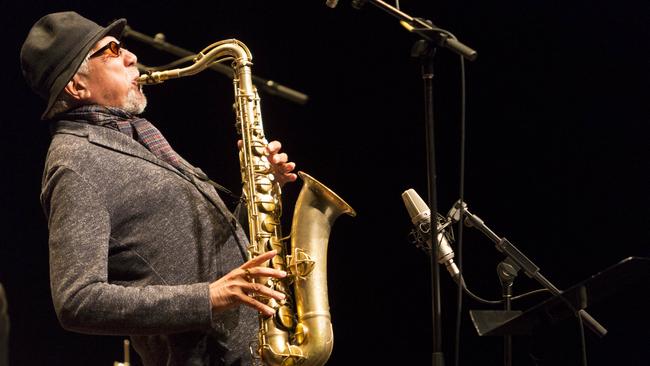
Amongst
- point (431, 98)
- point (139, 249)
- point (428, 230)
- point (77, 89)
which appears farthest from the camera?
point (428, 230)

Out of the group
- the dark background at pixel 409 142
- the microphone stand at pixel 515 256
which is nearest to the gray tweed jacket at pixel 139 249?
the microphone stand at pixel 515 256

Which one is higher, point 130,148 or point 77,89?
point 77,89

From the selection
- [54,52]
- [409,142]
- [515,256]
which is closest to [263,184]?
[54,52]

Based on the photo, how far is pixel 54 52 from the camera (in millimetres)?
2574

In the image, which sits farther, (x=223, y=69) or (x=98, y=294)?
(x=223, y=69)

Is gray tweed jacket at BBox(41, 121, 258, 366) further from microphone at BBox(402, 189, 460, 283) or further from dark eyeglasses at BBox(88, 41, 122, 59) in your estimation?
microphone at BBox(402, 189, 460, 283)

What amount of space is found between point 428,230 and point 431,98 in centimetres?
79

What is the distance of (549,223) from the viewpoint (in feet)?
14.3

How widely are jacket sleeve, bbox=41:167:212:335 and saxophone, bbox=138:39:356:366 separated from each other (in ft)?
1.02

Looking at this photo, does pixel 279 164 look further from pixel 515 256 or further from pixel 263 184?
pixel 515 256

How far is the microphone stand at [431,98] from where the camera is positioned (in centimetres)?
214

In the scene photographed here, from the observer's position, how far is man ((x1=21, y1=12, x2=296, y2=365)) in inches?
87.0

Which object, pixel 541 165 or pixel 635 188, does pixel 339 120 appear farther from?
pixel 635 188

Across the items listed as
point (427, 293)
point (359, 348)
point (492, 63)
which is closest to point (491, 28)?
point (492, 63)
